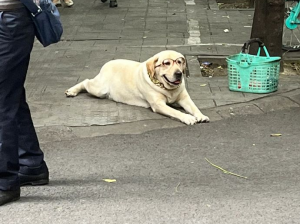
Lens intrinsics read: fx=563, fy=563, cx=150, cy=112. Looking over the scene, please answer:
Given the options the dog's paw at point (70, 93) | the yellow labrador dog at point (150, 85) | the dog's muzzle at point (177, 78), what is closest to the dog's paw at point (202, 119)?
the yellow labrador dog at point (150, 85)

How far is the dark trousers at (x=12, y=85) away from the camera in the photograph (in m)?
3.75

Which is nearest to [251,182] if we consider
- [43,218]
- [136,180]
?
[136,180]

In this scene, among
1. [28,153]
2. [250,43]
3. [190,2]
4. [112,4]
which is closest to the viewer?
[28,153]

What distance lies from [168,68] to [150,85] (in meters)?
0.34

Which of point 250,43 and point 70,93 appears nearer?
point 70,93

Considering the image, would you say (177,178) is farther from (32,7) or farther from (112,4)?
(112,4)

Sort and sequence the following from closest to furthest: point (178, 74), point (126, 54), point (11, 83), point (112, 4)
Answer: point (11, 83) < point (178, 74) < point (126, 54) < point (112, 4)

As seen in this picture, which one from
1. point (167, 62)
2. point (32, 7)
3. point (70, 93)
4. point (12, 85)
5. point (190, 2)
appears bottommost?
point (190, 2)

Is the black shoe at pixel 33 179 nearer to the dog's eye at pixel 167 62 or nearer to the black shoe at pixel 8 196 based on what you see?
the black shoe at pixel 8 196

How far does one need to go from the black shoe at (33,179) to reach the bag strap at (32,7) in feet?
4.12

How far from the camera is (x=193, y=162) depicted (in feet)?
16.3

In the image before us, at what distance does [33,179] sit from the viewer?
431cm

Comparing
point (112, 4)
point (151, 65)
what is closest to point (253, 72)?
point (151, 65)

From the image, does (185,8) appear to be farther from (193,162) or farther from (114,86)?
(193,162)
